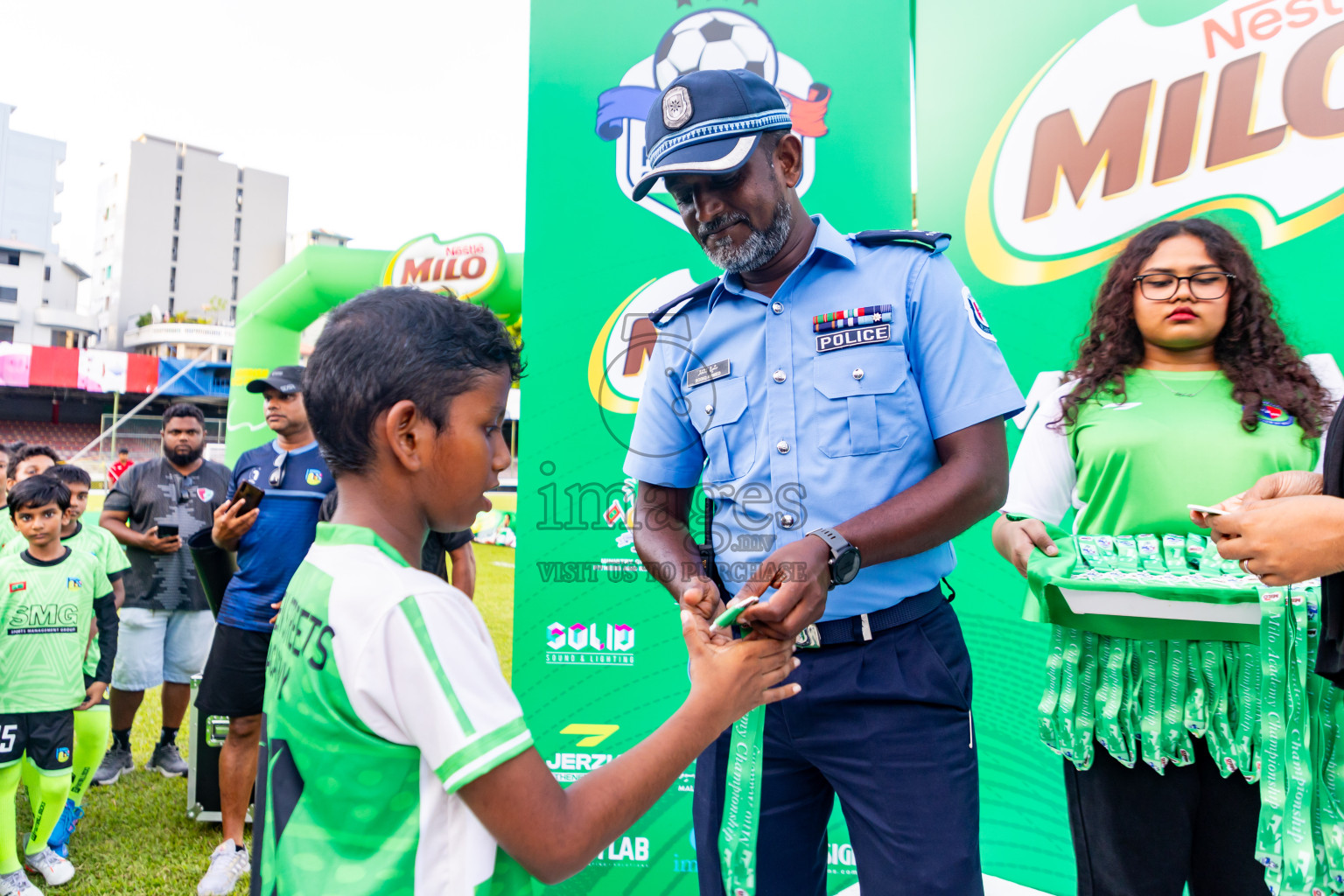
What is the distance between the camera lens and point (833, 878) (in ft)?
10.7

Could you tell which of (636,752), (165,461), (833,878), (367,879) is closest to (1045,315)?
(833,878)

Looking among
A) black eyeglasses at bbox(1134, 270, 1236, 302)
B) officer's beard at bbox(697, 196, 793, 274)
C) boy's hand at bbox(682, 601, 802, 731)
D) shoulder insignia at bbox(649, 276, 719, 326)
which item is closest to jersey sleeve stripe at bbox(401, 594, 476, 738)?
boy's hand at bbox(682, 601, 802, 731)

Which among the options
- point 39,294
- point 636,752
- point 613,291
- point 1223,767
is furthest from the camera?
point 39,294

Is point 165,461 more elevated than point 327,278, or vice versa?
point 327,278

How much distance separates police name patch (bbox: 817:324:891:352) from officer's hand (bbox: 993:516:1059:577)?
66cm

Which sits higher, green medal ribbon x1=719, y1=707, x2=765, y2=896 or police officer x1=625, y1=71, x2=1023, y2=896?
police officer x1=625, y1=71, x2=1023, y2=896

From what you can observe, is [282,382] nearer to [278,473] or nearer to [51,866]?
[278,473]

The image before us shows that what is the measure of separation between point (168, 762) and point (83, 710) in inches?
52.7

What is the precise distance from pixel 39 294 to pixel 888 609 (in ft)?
180

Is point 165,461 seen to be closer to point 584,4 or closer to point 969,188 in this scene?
point 584,4

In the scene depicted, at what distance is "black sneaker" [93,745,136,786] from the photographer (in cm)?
486

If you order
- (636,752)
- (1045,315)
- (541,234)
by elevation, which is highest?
(541,234)

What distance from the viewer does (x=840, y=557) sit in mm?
1433

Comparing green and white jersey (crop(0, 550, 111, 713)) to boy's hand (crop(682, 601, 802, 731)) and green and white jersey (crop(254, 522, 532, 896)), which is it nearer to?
green and white jersey (crop(254, 522, 532, 896))
